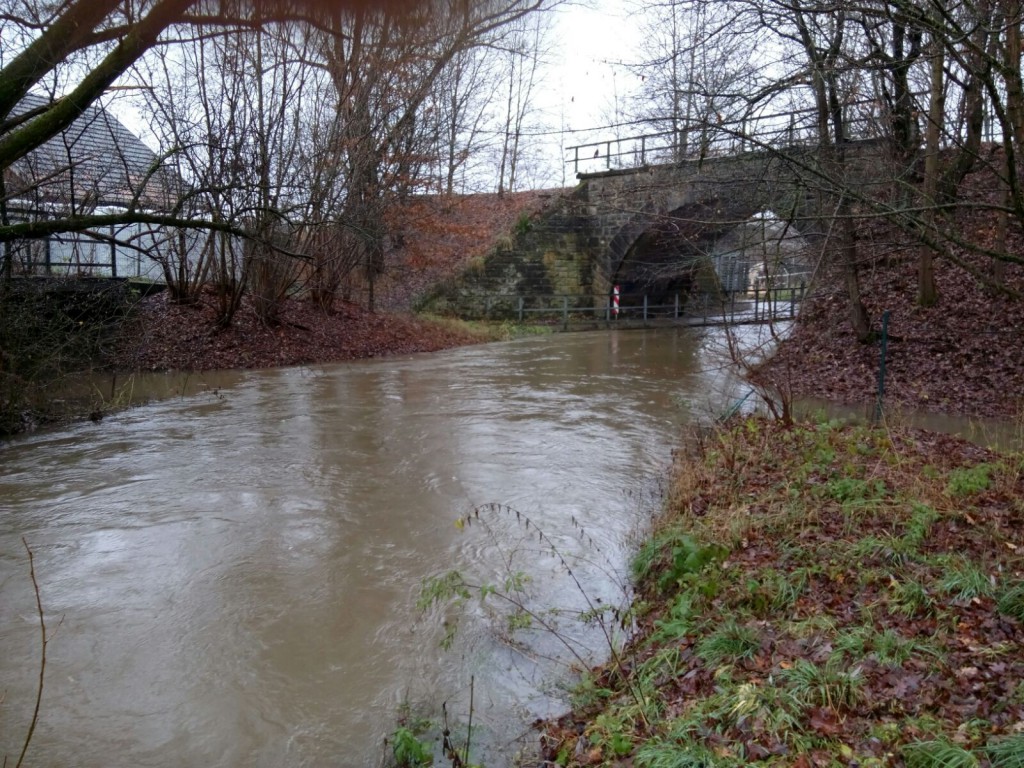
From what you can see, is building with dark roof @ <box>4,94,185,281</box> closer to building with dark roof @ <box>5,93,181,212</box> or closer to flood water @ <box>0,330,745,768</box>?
building with dark roof @ <box>5,93,181,212</box>

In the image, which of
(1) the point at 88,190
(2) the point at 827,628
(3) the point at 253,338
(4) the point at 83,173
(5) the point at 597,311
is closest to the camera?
(2) the point at 827,628

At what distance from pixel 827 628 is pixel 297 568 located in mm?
3489

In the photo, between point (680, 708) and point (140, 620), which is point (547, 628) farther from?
point (140, 620)

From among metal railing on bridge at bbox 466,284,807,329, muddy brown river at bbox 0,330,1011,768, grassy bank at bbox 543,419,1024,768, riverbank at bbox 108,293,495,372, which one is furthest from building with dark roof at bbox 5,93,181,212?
metal railing on bridge at bbox 466,284,807,329

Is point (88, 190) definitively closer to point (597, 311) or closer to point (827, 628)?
point (827, 628)

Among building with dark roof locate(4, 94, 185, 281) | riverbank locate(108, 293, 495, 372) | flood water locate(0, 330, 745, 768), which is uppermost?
building with dark roof locate(4, 94, 185, 281)

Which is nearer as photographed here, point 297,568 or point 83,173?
point 297,568

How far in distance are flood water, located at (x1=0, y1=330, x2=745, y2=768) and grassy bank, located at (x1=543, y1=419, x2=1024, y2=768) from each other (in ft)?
1.74

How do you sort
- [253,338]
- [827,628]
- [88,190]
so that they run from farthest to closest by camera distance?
[253,338] → [88,190] → [827,628]

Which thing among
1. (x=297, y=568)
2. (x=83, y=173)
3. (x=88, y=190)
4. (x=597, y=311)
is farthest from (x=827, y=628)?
(x=597, y=311)

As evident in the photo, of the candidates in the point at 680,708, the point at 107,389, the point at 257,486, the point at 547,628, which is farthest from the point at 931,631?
the point at 107,389

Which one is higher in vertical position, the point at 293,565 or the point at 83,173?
the point at 83,173

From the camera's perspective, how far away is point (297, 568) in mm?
5387

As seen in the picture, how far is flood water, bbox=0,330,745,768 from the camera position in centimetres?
367
